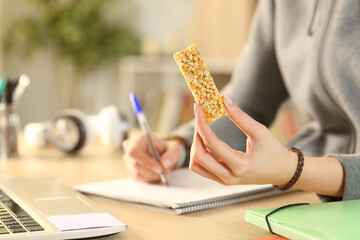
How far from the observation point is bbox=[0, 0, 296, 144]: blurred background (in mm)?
3371

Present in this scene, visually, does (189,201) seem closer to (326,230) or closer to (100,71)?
(326,230)

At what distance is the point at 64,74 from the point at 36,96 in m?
0.29

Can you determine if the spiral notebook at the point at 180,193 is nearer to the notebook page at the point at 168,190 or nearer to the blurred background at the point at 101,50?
the notebook page at the point at 168,190

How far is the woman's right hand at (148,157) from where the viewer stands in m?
0.95

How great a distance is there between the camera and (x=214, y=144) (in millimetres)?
616

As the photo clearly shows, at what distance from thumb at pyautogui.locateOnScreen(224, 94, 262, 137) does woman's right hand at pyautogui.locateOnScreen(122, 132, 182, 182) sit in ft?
1.11

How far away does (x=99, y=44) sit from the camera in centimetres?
399

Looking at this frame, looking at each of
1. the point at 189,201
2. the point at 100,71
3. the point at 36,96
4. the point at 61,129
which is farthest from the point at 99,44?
the point at 189,201

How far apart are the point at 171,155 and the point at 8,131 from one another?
0.58m

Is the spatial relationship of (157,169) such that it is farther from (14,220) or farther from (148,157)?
(14,220)

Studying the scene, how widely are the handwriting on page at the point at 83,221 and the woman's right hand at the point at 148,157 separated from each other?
25cm

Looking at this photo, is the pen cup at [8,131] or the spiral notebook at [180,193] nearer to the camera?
the spiral notebook at [180,193]

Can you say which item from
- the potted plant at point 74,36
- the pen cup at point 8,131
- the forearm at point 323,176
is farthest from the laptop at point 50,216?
the potted plant at point 74,36

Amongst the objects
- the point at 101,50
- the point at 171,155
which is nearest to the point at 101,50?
the point at 101,50
